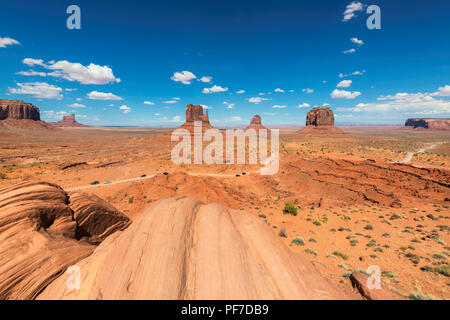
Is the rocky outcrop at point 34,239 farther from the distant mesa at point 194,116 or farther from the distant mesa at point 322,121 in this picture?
the distant mesa at point 322,121

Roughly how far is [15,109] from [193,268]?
774 feet

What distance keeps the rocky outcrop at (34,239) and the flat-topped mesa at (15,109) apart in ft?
753

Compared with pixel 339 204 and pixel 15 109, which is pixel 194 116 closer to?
pixel 339 204

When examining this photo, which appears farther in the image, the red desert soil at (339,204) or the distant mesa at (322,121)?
the distant mesa at (322,121)

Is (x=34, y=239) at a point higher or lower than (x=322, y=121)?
lower

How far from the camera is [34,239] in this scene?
4328mm

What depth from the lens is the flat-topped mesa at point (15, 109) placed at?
148m

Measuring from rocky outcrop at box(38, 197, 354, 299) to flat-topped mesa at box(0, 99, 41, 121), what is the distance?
233 metres

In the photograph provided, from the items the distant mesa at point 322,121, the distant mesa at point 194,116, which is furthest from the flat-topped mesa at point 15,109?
the distant mesa at point 322,121

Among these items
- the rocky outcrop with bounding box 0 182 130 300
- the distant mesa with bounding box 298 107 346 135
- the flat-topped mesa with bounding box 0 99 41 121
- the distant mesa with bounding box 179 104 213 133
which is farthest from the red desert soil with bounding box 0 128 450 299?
the flat-topped mesa with bounding box 0 99 41 121

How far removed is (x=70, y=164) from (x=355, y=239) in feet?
176

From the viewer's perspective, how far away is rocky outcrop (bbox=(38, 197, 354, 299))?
334cm

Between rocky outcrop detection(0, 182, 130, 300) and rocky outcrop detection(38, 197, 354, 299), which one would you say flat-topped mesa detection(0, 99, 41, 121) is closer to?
rocky outcrop detection(0, 182, 130, 300)

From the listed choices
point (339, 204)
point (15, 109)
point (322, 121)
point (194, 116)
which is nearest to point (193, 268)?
point (339, 204)
